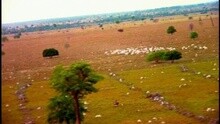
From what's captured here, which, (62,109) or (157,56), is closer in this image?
(62,109)

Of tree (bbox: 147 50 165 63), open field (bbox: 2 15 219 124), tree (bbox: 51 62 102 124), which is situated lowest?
open field (bbox: 2 15 219 124)

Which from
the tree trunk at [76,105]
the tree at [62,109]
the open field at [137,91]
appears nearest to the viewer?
the tree trunk at [76,105]

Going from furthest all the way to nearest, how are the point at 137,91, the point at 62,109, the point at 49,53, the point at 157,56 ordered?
the point at 49,53
the point at 157,56
the point at 137,91
the point at 62,109

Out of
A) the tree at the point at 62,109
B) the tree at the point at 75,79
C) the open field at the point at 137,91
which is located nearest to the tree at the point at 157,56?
the open field at the point at 137,91

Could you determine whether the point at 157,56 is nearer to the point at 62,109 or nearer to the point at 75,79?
the point at 62,109

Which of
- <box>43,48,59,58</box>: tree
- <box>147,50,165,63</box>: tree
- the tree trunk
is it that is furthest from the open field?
<box>43,48,59,58</box>: tree

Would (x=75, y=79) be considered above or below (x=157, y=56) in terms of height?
above

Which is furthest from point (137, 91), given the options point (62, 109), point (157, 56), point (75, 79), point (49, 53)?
point (49, 53)

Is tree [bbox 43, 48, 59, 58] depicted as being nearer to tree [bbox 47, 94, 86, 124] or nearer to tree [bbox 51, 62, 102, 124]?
tree [bbox 47, 94, 86, 124]

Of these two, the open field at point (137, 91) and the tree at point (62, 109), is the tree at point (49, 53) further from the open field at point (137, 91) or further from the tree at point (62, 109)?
the tree at point (62, 109)

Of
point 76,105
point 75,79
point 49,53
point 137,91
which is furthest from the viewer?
point 49,53

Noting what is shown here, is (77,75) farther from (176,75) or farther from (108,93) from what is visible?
(176,75)

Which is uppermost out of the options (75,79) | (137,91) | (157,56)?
(75,79)
